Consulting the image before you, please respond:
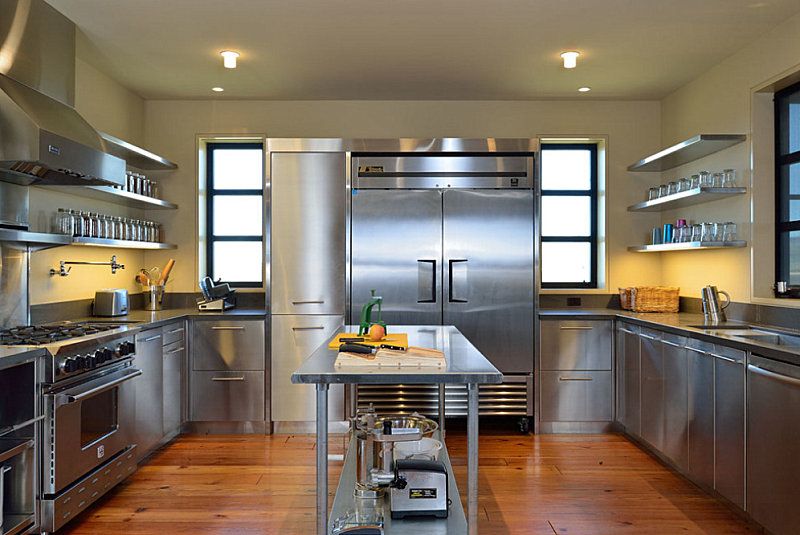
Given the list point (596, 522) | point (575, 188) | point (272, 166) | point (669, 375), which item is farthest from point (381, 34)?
point (596, 522)

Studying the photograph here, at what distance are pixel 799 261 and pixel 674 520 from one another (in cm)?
181

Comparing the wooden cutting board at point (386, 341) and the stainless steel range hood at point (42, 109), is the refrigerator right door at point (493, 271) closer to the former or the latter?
the wooden cutting board at point (386, 341)

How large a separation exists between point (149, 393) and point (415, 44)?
2946 millimetres

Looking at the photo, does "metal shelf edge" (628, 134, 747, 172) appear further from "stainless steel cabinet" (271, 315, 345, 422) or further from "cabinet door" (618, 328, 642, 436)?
"stainless steel cabinet" (271, 315, 345, 422)

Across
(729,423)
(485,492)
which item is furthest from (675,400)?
(485,492)

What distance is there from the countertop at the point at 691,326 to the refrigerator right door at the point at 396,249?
1027 mm

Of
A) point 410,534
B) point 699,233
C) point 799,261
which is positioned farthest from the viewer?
point 699,233

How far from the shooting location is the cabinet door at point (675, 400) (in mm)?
3670

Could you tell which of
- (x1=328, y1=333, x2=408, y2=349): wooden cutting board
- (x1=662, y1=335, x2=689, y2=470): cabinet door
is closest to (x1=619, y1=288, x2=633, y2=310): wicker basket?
(x1=662, y1=335, x2=689, y2=470): cabinet door

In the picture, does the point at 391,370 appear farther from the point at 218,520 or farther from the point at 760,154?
the point at 760,154

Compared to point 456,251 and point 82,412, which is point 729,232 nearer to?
point 456,251

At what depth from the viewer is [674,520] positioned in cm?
321

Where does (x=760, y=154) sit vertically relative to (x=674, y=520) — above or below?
A: above

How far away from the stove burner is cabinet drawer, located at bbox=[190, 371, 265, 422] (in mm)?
1234
